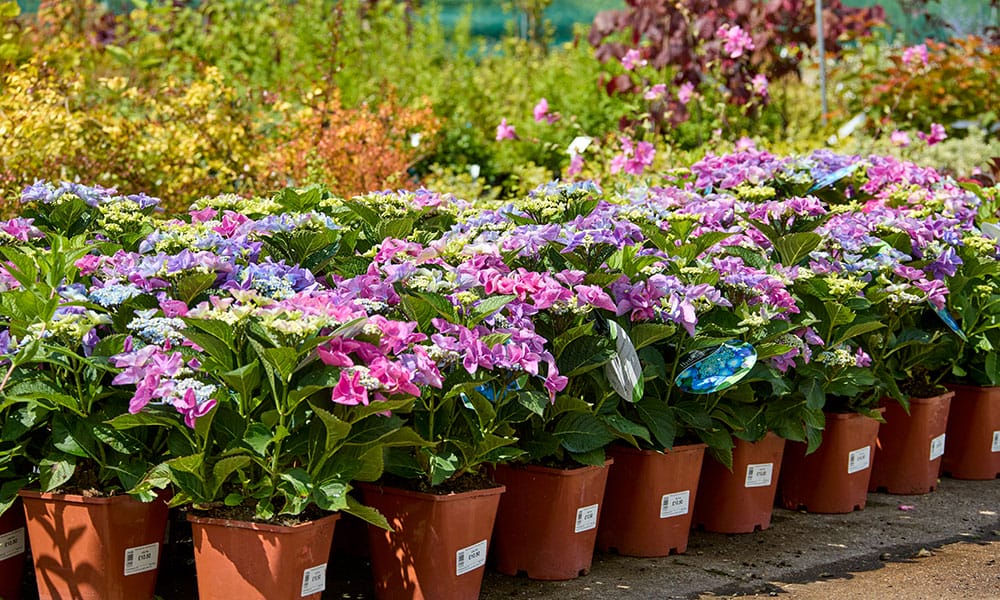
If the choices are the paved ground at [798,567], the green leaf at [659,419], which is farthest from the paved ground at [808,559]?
the green leaf at [659,419]

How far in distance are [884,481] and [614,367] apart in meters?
1.67

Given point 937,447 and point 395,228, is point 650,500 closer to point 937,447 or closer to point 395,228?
point 395,228

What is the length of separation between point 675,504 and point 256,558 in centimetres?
135

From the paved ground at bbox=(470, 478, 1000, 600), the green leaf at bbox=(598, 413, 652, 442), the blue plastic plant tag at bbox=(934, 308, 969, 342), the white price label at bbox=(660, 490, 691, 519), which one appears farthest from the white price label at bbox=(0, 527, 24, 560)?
the blue plastic plant tag at bbox=(934, 308, 969, 342)

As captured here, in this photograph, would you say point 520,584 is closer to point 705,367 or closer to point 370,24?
point 705,367

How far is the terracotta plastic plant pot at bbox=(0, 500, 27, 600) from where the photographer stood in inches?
117

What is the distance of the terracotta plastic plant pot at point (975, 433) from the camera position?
4504 millimetres

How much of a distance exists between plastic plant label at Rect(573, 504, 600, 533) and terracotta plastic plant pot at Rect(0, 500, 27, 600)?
54.5 inches

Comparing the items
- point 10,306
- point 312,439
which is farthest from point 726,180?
point 10,306

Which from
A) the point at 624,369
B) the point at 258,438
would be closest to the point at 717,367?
the point at 624,369

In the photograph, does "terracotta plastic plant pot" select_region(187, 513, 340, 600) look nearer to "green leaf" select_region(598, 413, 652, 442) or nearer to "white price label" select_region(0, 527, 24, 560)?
"white price label" select_region(0, 527, 24, 560)

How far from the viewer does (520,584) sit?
327 cm

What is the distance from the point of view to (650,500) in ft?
11.5

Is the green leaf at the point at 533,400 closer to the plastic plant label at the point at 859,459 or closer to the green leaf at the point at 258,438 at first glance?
the green leaf at the point at 258,438
